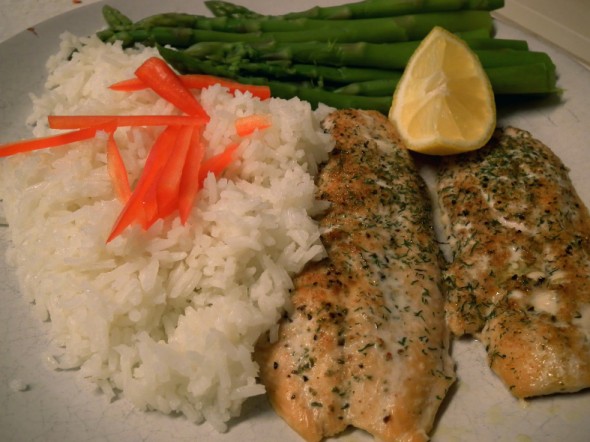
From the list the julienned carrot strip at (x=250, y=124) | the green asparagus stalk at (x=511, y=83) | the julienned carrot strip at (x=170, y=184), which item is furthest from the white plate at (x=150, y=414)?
the green asparagus stalk at (x=511, y=83)

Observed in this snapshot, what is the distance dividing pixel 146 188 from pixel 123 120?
610mm

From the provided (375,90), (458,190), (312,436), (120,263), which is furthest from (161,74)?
(312,436)

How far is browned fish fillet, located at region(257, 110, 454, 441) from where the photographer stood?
2.62 metres

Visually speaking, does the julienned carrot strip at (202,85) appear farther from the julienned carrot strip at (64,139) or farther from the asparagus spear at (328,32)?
the asparagus spear at (328,32)

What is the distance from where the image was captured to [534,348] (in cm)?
275

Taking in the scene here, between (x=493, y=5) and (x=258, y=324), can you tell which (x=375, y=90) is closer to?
(x=493, y=5)

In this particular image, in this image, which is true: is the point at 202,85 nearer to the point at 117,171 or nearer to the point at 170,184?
the point at 117,171

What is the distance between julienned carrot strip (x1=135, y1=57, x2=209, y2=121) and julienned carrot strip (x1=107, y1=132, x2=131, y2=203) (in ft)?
1.56

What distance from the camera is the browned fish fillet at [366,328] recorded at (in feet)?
8.59

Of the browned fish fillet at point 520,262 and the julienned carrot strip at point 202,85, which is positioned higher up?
the julienned carrot strip at point 202,85

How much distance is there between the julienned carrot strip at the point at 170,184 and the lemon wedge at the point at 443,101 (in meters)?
1.57

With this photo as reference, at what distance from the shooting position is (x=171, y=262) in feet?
9.44

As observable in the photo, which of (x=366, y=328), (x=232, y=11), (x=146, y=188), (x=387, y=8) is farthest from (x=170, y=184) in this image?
(x=387, y=8)

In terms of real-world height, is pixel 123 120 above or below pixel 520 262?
above
